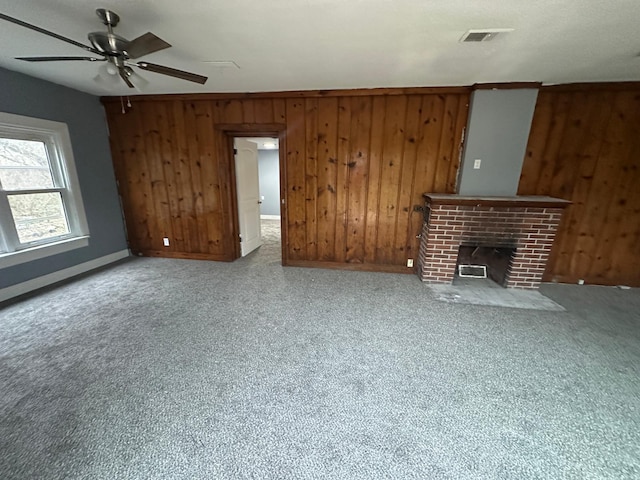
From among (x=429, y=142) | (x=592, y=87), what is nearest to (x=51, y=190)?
(x=429, y=142)

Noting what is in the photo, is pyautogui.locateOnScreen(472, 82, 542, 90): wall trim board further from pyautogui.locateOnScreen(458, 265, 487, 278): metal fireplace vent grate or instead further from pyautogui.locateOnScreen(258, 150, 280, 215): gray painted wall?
pyautogui.locateOnScreen(258, 150, 280, 215): gray painted wall

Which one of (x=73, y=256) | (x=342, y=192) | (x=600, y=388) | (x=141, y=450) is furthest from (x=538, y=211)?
(x=73, y=256)

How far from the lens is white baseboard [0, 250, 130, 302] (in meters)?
2.78

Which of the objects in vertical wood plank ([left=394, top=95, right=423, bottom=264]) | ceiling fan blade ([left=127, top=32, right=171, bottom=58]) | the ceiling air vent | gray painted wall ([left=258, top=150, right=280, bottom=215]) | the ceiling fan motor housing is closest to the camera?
ceiling fan blade ([left=127, top=32, right=171, bottom=58])

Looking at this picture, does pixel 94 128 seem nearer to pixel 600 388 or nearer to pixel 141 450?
pixel 141 450

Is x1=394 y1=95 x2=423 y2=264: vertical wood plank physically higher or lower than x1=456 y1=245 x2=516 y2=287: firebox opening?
higher

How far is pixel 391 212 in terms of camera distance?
354cm

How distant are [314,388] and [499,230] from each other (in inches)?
111

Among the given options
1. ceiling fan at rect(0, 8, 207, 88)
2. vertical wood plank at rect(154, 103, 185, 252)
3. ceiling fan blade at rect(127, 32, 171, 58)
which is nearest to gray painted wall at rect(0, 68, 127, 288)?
vertical wood plank at rect(154, 103, 185, 252)

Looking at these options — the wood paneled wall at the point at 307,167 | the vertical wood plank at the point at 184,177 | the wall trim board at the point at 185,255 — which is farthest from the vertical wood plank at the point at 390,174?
the vertical wood plank at the point at 184,177

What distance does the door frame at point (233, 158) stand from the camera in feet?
11.6

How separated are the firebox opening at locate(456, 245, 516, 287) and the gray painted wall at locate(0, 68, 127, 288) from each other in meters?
5.21

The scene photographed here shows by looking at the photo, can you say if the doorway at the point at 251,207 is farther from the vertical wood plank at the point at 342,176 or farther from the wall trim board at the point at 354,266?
the vertical wood plank at the point at 342,176

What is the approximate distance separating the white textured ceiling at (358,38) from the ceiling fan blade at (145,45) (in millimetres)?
226
